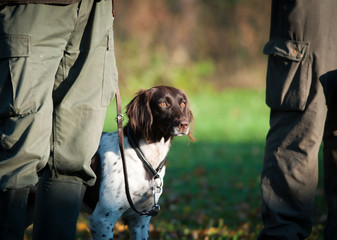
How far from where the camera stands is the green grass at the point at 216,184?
13.4ft

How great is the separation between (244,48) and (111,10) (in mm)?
14657

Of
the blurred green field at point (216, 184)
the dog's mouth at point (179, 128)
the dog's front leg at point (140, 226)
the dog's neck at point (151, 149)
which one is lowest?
the blurred green field at point (216, 184)

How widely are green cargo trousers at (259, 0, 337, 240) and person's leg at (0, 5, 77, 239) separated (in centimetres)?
148

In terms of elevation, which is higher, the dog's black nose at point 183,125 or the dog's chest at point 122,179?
the dog's black nose at point 183,125

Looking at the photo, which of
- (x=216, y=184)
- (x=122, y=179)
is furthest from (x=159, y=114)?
(x=216, y=184)

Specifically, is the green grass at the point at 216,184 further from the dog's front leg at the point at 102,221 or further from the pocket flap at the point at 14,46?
the pocket flap at the point at 14,46

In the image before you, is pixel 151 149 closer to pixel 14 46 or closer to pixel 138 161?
pixel 138 161

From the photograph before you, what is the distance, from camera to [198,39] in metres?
17.0

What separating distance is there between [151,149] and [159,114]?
0.29 meters

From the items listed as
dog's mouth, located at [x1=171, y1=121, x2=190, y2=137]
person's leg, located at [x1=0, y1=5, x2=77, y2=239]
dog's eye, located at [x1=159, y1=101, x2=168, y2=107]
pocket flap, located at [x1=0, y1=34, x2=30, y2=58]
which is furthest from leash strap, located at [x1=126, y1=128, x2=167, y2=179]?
pocket flap, located at [x1=0, y1=34, x2=30, y2=58]

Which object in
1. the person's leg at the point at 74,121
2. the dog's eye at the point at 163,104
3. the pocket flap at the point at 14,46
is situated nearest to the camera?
the pocket flap at the point at 14,46

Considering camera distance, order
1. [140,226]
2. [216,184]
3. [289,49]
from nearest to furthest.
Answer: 1. [289,49]
2. [140,226]
3. [216,184]

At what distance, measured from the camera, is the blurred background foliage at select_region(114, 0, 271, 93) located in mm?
15211

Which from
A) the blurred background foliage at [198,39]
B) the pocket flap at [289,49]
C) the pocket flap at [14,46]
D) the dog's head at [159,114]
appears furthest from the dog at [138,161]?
the blurred background foliage at [198,39]
